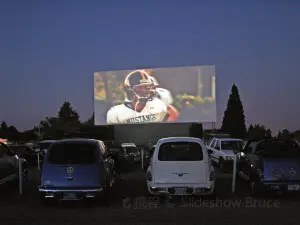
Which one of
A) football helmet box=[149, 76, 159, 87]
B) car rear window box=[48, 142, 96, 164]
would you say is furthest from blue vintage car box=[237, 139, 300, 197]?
football helmet box=[149, 76, 159, 87]

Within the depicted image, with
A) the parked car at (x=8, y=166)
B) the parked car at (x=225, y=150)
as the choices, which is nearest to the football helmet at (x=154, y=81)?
the parked car at (x=225, y=150)

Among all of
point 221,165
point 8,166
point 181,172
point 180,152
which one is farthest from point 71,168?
point 221,165

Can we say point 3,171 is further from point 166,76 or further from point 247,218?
point 166,76

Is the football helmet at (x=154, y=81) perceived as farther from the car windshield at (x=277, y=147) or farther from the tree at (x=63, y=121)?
the tree at (x=63, y=121)

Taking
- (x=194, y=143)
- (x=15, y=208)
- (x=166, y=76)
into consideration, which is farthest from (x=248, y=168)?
(x=166, y=76)

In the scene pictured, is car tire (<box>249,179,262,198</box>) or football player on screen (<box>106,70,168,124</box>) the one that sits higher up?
football player on screen (<box>106,70,168,124</box>)

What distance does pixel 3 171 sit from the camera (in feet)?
37.4

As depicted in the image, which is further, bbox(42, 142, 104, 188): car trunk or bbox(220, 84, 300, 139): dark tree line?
bbox(220, 84, 300, 139): dark tree line

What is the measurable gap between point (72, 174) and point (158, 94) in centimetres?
2336

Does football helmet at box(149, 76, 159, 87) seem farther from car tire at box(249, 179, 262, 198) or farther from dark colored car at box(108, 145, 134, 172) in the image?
car tire at box(249, 179, 262, 198)

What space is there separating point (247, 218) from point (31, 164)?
51.5 feet

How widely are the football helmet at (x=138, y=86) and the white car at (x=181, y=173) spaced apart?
22.3 metres

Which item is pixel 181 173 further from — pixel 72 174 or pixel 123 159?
pixel 123 159

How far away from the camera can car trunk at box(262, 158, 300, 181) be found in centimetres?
992
